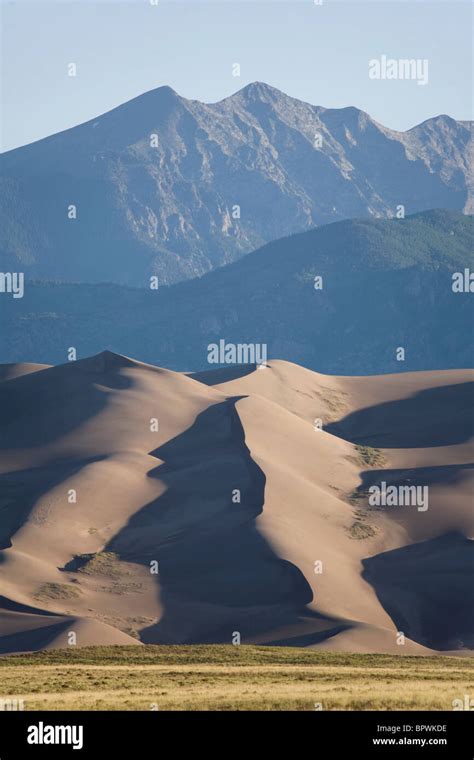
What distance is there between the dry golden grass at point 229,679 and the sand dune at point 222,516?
752 centimetres

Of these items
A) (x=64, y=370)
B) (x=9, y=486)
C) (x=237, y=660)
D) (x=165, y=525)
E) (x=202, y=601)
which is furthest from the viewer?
(x=64, y=370)

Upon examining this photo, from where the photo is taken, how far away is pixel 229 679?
4588 cm

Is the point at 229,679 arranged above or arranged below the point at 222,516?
below

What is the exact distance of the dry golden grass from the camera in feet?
119

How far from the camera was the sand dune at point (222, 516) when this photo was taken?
73688mm

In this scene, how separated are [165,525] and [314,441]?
19102 mm

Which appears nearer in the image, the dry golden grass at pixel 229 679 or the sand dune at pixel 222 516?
the dry golden grass at pixel 229 679

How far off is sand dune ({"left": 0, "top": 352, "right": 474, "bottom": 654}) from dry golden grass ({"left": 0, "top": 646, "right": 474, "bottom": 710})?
7.52 meters

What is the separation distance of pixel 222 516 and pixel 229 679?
41333 millimetres

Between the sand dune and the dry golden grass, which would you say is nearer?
the dry golden grass
